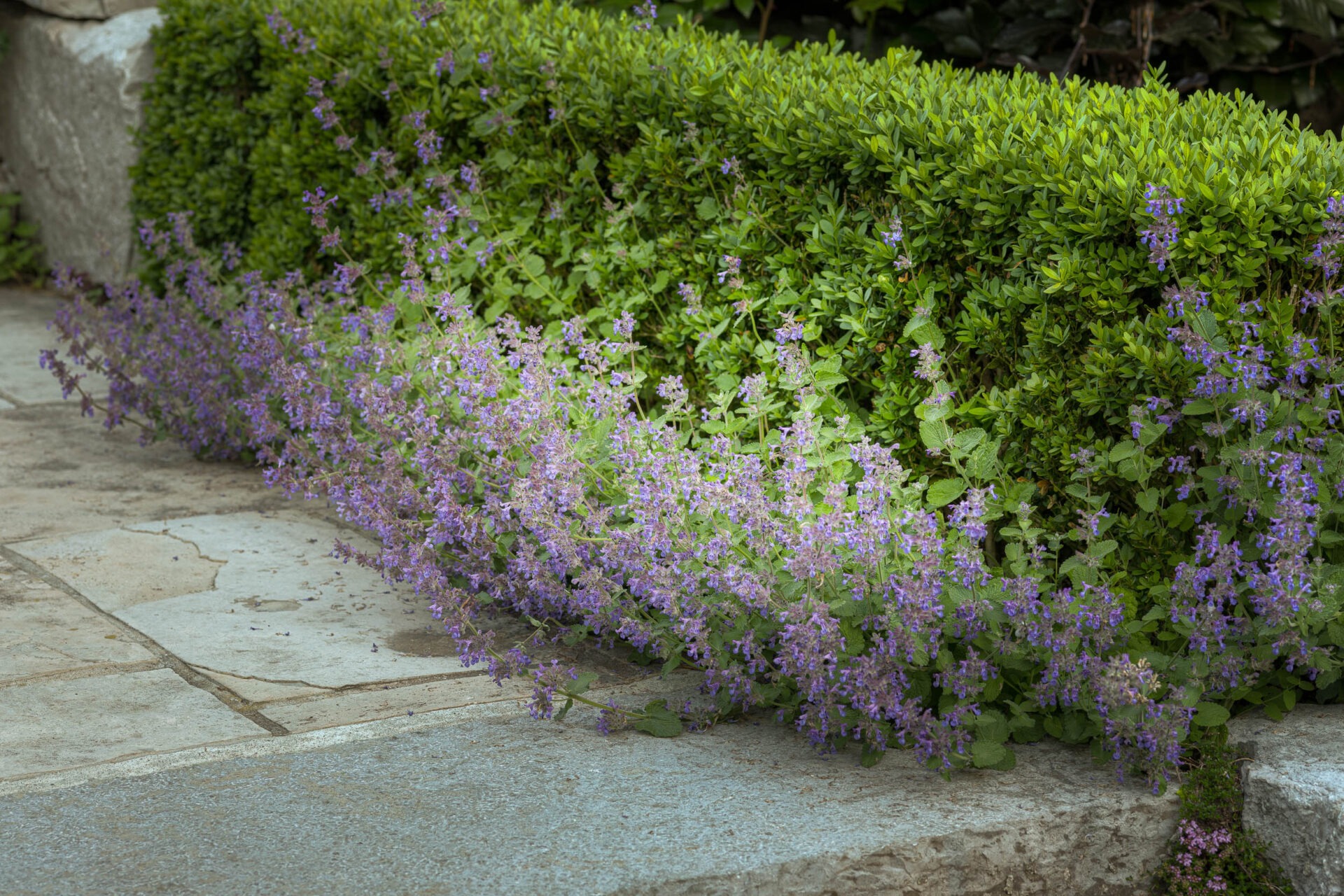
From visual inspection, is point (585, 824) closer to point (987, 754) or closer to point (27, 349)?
point (987, 754)

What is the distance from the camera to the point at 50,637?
136 inches

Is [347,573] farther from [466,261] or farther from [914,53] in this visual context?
[914,53]

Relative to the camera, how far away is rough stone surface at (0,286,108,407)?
590 centimetres

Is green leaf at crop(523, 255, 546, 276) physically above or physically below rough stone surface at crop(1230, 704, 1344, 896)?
above

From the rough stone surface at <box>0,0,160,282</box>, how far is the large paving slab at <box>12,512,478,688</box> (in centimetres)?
299

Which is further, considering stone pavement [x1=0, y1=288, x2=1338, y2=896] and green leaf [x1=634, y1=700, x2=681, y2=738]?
green leaf [x1=634, y1=700, x2=681, y2=738]

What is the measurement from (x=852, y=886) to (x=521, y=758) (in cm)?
71

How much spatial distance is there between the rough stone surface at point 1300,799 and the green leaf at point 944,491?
74 cm

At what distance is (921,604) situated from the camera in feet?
9.09

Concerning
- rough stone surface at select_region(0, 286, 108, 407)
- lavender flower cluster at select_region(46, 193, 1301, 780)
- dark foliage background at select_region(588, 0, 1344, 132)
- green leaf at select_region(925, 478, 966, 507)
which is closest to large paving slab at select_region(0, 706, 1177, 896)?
lavender flower cluster at select_region(46, 193, 1301, 780)

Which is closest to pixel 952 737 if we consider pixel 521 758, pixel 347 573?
pixel 521 758

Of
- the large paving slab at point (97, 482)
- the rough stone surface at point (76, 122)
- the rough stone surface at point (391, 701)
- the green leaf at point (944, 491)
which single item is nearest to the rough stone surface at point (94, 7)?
the rough stone surface at point (76, 122)

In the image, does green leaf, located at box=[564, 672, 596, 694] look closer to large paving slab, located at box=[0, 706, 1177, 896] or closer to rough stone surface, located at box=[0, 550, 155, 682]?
large paving slab, located at box=[0, 706, 1177, 896]

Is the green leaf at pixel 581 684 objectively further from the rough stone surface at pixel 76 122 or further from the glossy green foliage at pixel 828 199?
the rough stone surface at pixel 76 122
